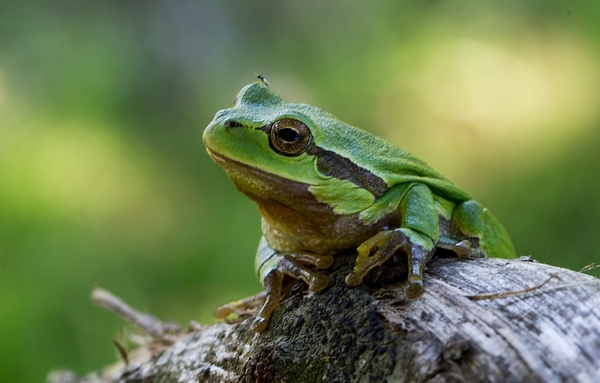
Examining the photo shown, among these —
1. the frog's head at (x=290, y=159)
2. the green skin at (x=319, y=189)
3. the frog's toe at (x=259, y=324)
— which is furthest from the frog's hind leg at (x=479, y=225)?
the frog's toe at (x=259, y=324)

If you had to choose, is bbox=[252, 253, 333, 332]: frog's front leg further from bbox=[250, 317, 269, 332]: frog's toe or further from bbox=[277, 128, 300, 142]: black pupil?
bbox=[277, 128, 300, 142]: black pupil

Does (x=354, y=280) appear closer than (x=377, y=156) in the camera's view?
Yes

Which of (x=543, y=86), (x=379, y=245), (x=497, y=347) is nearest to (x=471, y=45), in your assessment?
(x=543, y=86)

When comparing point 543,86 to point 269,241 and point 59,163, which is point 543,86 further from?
point 59,163

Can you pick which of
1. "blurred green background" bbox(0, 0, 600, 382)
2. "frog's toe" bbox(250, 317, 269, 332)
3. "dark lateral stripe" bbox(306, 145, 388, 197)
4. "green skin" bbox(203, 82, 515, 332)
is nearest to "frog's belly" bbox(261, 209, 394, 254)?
"green skin" bbox(203, 82, 515, 332)

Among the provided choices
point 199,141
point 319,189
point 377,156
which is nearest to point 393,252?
point 319,189

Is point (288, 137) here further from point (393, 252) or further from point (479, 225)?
point (479, 225)
